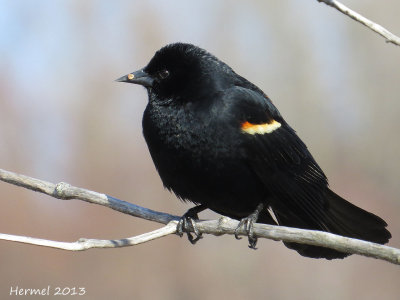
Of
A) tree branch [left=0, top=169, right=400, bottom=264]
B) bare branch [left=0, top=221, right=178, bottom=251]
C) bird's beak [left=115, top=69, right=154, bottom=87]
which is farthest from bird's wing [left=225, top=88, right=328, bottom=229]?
bare branch [left=0, top=221, right=178, bottom=251]

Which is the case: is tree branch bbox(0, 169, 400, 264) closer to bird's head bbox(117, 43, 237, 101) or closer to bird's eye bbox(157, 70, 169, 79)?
bird's head bbox(117, 43, 237, 101)

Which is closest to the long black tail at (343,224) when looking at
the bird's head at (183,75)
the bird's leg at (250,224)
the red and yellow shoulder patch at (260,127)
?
the bird's leg at (250,224)

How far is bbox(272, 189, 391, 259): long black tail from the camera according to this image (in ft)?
12.6

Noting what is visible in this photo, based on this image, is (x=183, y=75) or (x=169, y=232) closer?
(x=169, y=232)

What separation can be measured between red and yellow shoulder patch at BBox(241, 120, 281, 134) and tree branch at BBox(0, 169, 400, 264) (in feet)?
1.48

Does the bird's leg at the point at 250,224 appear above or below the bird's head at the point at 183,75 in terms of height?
below

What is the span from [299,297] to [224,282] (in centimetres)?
66

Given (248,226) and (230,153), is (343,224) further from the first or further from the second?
(230,153)

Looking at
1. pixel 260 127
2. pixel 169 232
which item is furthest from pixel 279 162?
pixel 169 232

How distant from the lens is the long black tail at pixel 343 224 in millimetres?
3855

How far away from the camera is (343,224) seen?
3.94 meters

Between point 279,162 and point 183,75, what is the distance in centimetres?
64

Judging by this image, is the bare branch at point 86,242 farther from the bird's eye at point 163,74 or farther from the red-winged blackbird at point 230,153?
the bird's eye at point 163,74

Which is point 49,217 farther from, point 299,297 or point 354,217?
point 354,217
